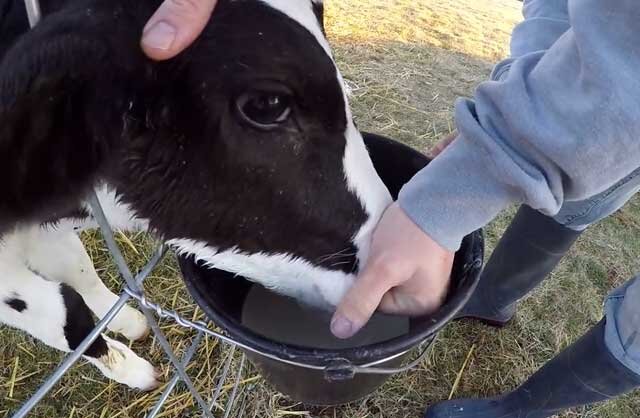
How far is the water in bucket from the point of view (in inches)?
53.6

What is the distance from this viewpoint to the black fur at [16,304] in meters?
1.55

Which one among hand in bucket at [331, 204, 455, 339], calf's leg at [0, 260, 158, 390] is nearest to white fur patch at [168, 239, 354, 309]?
hand in bucket at [331, 204, 455, 339]

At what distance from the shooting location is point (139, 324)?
204cm

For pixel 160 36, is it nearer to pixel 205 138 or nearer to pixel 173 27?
pixel 173 27

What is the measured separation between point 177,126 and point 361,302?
0.42 metres

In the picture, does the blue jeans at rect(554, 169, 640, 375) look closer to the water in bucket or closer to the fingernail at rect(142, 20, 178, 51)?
the water in bucket

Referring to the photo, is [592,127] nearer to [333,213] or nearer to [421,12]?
[333,213]

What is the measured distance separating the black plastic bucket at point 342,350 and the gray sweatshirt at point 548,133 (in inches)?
7.0

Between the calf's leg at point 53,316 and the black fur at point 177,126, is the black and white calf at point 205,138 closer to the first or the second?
the black fur at point 177,126

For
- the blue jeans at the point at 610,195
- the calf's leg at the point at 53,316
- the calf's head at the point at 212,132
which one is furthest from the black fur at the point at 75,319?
the blue jeans at the point at 610,195

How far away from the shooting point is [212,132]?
106cm

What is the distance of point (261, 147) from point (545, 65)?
468 millimetres

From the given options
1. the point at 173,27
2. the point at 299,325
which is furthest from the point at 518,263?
the point at 173,27

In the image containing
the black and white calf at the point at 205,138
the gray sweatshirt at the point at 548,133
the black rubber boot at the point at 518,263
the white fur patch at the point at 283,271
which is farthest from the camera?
the black rubber boot at the point at 518,263
